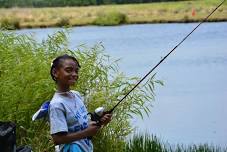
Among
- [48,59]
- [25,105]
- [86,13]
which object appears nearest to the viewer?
[25,105]

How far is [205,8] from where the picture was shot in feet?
123

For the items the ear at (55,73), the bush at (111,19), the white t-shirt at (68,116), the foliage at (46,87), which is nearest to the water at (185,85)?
the foliage at (46,87)

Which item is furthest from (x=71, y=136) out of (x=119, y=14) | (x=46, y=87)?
(x=119, y=14)

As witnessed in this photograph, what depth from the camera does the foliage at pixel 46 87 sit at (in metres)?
6.32

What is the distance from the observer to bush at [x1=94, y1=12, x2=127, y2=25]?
40.5m

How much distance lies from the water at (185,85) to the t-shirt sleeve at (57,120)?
12.3 feet

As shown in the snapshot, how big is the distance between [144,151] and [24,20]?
3149 centimetres

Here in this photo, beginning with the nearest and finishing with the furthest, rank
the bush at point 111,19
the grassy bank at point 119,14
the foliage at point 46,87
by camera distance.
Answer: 1. the foliage at point 46,87
2. the grassy bank at point 119,14
3. the bush at point 111,19

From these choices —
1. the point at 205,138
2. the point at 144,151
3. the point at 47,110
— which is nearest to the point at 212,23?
the point at 205,138

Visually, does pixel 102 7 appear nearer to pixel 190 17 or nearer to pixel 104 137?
pixel 190 17

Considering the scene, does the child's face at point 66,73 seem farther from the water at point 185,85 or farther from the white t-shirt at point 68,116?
the water at point 185,85

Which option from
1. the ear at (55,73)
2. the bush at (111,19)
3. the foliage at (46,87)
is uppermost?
the ear at (55,73)

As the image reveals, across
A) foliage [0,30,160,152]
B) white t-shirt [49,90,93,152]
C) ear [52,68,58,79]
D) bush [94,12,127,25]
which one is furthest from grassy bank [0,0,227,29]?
white t-shirt [49,90,93,152]

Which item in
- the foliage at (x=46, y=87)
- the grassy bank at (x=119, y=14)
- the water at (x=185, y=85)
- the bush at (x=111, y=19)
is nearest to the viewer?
the foliage at (x=46, y=87)
